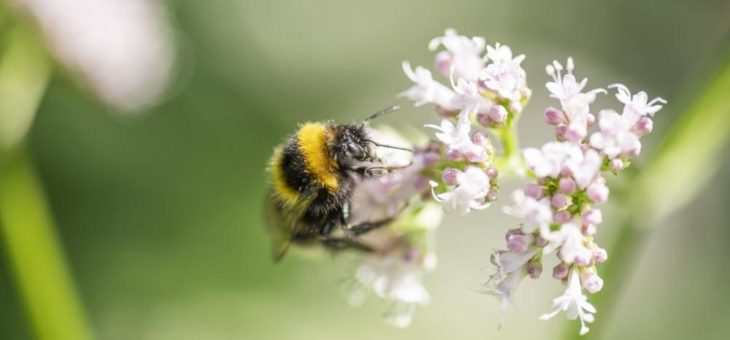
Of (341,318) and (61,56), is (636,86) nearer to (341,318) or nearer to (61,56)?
(341,318)

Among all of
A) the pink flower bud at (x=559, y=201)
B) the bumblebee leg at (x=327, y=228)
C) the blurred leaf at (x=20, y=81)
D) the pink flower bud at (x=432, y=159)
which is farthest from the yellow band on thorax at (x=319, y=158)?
the blurred leaf at (x=20, y=81)

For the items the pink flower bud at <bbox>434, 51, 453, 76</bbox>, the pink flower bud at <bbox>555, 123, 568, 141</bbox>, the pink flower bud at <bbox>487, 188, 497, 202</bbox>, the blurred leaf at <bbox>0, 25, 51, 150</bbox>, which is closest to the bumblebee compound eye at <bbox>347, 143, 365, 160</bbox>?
the pink flower bud at <bbox>434, 51, 453, 76</bbox>

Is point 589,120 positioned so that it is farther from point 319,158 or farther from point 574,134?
A: point 319,158

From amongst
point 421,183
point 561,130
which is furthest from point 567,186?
point 421,183

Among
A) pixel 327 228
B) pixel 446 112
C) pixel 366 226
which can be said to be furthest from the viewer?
pixel 327 228

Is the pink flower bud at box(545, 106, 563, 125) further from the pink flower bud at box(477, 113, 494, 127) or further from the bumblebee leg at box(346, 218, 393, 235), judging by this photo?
the bumblebee leg at box(346, 218, 393, 235)

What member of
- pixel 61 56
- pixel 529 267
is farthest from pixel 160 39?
pixel 529 267

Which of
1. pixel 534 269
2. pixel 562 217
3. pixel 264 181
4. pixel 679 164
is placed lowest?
pixel 534 269

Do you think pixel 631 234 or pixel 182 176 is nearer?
pixel 631 234
